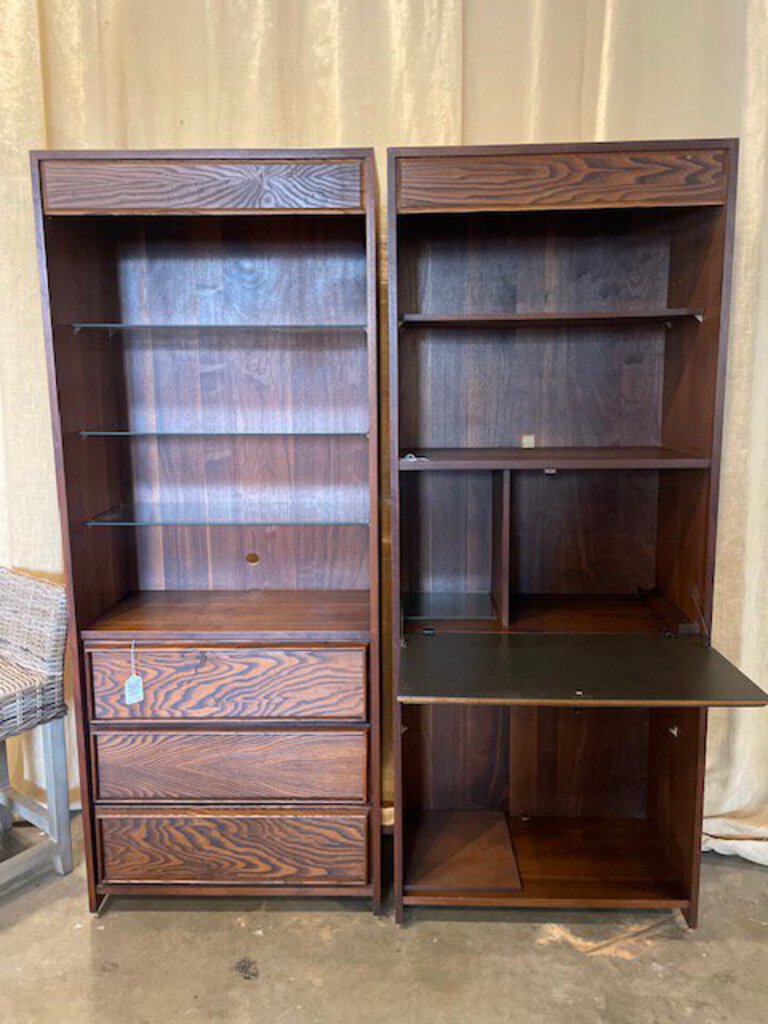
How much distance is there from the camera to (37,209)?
1.81m

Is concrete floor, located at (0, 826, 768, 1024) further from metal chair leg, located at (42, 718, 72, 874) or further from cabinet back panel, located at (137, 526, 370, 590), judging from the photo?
cabinet back panel, located at (137, 526, 370, 590)

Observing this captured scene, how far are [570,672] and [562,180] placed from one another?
111 cm

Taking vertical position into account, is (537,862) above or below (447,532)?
below

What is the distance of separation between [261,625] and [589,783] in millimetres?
1129

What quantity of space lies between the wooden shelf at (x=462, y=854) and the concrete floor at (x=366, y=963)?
0.11 metres

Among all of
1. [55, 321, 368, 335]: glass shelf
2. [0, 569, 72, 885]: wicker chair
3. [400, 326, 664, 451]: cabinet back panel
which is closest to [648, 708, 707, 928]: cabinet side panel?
[400, 326, 664, 451]: cabinet back panel

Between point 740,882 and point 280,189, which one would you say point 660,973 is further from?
point 280,189

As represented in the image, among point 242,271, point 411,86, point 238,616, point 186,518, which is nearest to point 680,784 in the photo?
point 238,616

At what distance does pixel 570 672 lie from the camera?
1.74m

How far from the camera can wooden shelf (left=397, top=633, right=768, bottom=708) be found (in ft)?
5.31

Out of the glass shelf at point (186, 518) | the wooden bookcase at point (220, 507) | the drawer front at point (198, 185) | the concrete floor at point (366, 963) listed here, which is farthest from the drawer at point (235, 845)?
the drawer front at point (198, 185)

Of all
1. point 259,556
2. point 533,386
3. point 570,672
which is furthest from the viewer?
point 259,556

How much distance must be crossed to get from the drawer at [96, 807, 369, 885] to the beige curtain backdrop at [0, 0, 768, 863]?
1357 mm

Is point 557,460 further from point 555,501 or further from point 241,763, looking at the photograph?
point 241,763
